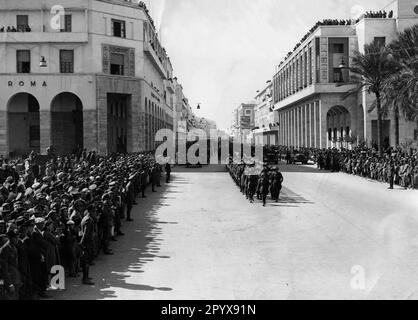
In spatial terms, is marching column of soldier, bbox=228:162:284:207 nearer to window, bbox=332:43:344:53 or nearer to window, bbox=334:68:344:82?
window, bbox=334:68:344:82

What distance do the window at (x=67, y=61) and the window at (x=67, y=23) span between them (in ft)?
5.52

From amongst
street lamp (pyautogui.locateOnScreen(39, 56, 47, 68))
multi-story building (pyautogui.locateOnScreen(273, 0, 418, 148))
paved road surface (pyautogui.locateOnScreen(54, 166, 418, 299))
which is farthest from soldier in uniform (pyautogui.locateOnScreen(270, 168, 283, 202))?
multi-story building (pyautogui.locateOnScreen(273, 0, 418, 148))

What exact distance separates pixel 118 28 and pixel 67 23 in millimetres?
4073

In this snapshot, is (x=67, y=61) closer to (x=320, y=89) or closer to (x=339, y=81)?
(x=320, y=89)

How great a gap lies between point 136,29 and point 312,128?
26.9 m

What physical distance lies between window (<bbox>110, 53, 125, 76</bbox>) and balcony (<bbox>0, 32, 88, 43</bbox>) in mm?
2726

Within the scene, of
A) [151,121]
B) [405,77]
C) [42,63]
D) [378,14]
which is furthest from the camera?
[151,121]

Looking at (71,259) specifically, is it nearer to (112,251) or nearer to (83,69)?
(112,251)

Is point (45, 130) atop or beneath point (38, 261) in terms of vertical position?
atop

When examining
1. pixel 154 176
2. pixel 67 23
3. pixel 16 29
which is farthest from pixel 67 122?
pixel 154 176

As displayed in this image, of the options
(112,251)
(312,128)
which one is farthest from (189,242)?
(312,128)

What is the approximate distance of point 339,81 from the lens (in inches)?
2130

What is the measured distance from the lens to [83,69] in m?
41.0

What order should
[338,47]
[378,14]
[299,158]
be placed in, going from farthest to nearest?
[338,47] → [378,14] → [299,158]
